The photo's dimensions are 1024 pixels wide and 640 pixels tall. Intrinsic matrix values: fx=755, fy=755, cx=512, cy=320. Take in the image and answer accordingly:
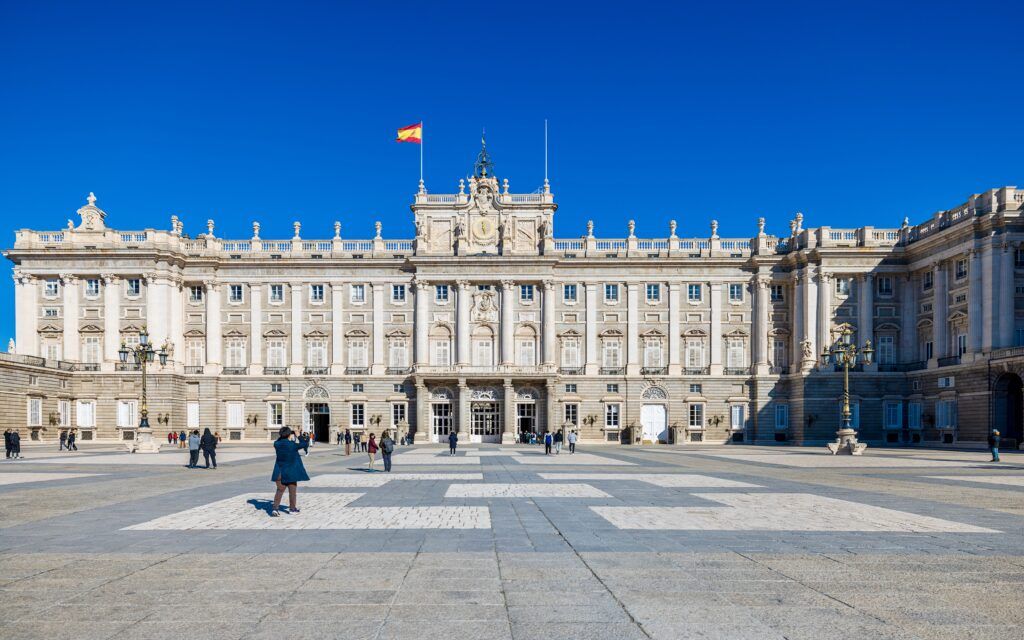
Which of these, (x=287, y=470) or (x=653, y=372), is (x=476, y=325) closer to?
(x=653, y=372)

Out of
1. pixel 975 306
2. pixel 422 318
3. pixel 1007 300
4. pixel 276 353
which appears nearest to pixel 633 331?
pixel 422 318

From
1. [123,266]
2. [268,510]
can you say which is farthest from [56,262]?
[268,510]

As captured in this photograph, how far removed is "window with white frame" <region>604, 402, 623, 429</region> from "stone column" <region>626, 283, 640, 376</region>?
2.93 metres

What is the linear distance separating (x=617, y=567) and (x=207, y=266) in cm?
6139

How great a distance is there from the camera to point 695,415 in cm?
6328

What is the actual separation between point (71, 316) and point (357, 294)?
23.2 meters

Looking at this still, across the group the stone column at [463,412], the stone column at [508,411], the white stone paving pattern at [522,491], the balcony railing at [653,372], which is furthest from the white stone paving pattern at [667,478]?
the balcony railing at [653,372]

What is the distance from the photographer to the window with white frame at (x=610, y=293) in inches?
2534

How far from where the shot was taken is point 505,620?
23.6ft

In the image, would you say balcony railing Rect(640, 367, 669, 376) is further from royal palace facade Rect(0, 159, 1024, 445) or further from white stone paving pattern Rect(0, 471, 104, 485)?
white stone paving pattern Rect(0, 471, 104, 485)

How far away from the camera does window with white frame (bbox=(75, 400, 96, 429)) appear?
61.0m

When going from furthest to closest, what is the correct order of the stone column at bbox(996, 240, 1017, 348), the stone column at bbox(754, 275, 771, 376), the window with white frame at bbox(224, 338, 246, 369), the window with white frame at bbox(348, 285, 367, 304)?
the window with white frame at bbox(348, 285, 367, 304)
the window with white frame at bbox(224, 338, 246, 369)
the stone column at bbox(754, 275, 771, 376)
the stone column at bbox(996, 240, 1017, 348)

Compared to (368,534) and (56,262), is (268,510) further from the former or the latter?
(56,262)

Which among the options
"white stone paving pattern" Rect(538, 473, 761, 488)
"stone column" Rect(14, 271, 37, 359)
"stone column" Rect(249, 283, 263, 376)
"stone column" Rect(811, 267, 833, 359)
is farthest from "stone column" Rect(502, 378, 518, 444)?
"stone column" Rect(14, 271, 37, 359)
